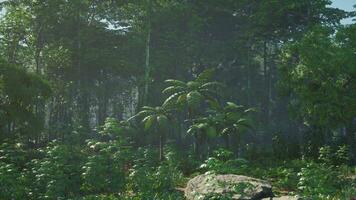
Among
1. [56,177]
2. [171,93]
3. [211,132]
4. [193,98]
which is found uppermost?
[171,93]

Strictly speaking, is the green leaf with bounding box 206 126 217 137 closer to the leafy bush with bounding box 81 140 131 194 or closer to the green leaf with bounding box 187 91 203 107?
the green leaf with bounding box 187 91 203 107

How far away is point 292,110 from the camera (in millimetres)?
31609

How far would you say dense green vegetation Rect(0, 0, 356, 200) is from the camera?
18.7m

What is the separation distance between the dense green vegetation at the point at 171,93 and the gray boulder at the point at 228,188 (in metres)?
1.12

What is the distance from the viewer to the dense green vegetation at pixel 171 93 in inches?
735

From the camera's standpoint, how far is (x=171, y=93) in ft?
131

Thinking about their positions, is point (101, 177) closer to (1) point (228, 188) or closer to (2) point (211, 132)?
(1) point (228, 188)

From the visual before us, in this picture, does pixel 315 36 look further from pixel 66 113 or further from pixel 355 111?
pixel 66 113

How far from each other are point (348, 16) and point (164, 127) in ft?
56.1

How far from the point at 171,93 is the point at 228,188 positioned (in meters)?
27.1

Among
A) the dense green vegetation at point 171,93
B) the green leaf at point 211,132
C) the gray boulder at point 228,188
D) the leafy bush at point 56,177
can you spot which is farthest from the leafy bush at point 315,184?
the green leaf at point 211,132

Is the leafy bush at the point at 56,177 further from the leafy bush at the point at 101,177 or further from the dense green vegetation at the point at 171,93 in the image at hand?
the leafy bush at the point at 101,177

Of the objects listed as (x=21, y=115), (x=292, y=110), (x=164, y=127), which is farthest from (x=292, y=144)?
(x=21, y=115)

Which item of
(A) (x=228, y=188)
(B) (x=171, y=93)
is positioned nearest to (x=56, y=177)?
(A) (x=228, y=188)
